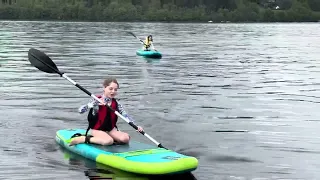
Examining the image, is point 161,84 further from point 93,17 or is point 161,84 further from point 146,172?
point 93,17

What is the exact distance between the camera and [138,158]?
1216 centimetres

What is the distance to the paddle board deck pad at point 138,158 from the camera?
1148 cm

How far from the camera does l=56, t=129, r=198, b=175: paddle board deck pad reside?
37.7 ft

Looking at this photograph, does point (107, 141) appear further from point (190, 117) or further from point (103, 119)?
point (190, 117)

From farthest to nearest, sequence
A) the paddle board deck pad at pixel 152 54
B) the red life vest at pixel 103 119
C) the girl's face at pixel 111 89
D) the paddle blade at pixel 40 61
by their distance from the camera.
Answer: the paddle board deck pad at pixel 152 54
the paddle blade at pixel 40 61
the red life vest at pixel 103 119
the girl's face at pixel 111 89

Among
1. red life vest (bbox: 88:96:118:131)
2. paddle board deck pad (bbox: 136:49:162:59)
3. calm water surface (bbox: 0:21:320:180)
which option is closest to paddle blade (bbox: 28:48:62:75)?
calm water surface (bbox: 0:21:320:180)

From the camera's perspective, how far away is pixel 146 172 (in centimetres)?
1166

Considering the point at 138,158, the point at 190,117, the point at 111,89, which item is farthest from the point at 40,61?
the point at 190,117

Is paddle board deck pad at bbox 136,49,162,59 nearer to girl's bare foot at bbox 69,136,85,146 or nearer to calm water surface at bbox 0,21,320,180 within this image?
calm water surface at bbox 0,21,320,180

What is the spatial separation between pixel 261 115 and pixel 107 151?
8.06m

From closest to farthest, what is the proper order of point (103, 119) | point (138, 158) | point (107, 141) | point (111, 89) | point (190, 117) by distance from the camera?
point (138, 158), point (111, 89), point (107, 141), point (103, 119), point (190, 117)

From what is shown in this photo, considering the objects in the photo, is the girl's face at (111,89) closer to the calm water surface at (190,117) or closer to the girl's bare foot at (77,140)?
the girl's bare foot at (77,140)

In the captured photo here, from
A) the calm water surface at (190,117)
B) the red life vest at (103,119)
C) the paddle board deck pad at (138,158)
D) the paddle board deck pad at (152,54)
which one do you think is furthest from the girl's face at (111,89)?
the paddle board deck pad at (152,54)

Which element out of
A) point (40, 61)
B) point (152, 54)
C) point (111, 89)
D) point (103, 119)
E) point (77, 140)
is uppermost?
point (40, 61)
